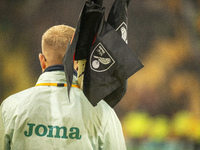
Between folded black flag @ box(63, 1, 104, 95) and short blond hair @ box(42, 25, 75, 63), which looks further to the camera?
short blond hair @ box(42, 25, 75, 63)

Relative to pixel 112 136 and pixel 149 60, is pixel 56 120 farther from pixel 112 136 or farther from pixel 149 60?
pixel 149 60

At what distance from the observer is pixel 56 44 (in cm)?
104

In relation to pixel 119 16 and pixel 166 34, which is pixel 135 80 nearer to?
pixel 166 34

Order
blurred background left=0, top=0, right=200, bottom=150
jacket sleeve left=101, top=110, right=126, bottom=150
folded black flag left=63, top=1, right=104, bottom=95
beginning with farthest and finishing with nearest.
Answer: blurred background left=0, top=0, right=200, bottom=150, jacket sleeve left=101, top=110, right=126, bottom=150, folded black flag left=63, top=1, right=104, bottom=95

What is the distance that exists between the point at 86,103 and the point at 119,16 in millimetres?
346

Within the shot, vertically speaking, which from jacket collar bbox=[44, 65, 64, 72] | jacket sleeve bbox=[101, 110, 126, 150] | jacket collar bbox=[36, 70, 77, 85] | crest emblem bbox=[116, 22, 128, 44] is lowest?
jacket sleeve bbox=[101, 110, 126, 150]

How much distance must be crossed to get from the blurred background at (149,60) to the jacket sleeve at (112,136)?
96 centimetres

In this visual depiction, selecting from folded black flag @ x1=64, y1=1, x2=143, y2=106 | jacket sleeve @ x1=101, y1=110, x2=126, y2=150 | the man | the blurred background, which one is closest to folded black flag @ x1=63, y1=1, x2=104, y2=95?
folded black flag @ x1=64, y1=1, x2=143, y2=106

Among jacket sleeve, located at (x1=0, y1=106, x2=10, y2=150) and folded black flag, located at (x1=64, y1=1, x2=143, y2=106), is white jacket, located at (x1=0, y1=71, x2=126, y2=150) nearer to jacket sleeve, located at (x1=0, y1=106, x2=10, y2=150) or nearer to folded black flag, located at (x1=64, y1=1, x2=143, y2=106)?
jacket sleeve, located at (x1=0, y1=106, x2=10, y2=150)

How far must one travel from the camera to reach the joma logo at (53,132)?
3.09 feet

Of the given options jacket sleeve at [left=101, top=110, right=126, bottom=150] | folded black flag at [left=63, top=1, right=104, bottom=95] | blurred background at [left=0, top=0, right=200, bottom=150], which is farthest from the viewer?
blurred background at [left=0, top=0, right=200, bottom=150]

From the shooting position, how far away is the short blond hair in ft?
A: 3.41

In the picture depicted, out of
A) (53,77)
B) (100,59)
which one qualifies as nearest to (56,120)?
(53,77)

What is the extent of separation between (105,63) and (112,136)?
0.94 ft
